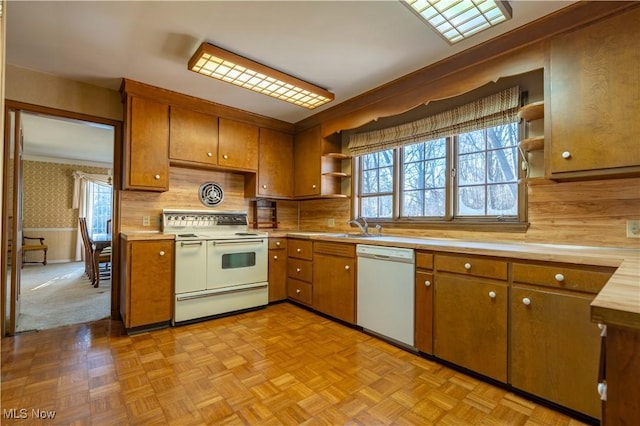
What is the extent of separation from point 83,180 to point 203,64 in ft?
21.1

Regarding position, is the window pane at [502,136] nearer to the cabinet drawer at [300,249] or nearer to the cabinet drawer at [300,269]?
the cabinet drawer at [300,249]

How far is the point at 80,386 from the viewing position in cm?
187

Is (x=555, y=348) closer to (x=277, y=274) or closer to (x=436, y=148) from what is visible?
(x=436, y=148)

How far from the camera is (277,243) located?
3.58 m

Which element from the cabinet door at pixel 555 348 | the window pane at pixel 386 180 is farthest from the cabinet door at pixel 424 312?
the window pane at pixel 386 180

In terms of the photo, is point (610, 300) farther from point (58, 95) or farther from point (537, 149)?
point (58, 95)

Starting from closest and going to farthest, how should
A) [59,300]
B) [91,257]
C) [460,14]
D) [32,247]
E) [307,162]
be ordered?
[460,14], [59,300], [307,162], [91,257], [32,247]

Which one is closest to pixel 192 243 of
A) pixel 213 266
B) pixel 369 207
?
pixel 213 266

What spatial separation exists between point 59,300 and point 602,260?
509cm

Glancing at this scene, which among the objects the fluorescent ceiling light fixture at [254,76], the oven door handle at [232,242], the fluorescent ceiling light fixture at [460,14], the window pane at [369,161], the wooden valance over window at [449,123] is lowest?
the oven door handle at [232,242]

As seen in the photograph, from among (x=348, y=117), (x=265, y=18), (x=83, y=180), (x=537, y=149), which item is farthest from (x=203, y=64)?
(x=83, y=180)

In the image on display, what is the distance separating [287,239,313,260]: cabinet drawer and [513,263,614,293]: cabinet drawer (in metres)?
1.98

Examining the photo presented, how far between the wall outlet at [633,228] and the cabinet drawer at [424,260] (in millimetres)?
1132

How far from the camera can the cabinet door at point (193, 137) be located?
3119 mm
